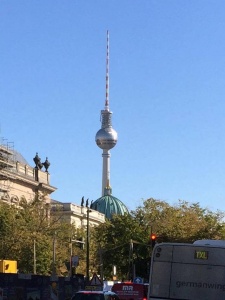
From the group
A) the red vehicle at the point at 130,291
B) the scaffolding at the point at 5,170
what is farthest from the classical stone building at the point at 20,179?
the red vehicle at the point at 130,291

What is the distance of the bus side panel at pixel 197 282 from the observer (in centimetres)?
2125

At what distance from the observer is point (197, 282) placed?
70.3 feet

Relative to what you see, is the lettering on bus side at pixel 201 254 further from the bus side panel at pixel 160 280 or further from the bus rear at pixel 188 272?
the bus side panel at pixel 160 280

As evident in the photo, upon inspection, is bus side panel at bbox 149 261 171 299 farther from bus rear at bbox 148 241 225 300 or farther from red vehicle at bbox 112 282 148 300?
red vehicle at bbox 112 282 148 300

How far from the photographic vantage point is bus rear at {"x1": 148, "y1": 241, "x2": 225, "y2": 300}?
70.0 feet

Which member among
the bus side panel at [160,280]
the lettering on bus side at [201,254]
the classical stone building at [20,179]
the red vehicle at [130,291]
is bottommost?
the red vehicle at [130,291]

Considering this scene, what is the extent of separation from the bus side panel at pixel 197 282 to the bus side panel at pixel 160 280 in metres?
0.12

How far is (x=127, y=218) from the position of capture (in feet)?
283

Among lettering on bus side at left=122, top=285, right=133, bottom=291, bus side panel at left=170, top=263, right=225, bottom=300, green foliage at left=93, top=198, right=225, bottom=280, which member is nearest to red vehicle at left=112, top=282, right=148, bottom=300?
lettering on bus side at left=122, top=285, right=133, bottom=291

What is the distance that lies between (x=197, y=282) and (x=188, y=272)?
32 cm

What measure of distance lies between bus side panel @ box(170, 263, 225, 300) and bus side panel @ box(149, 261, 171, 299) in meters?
0.12

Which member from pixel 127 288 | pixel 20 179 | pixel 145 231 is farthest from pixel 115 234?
pixel 127 288

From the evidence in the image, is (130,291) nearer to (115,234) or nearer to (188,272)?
(188,272)

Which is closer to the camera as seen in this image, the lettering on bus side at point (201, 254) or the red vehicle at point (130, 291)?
the lettering on bus side at point (201, 254)
